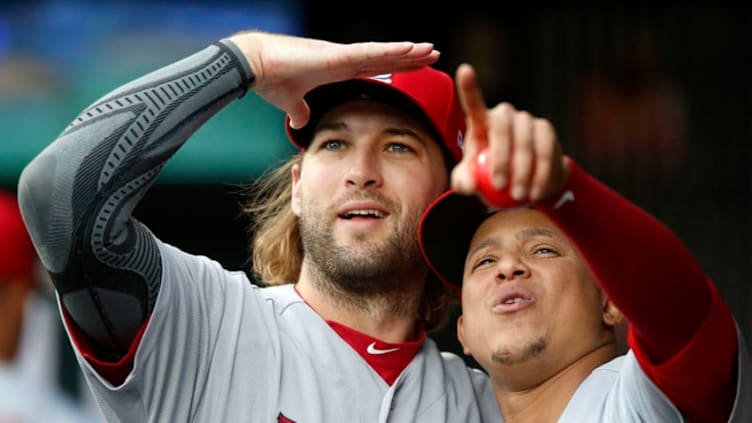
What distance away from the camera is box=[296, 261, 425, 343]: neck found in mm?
2900

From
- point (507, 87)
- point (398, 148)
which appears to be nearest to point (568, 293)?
point (398, 148)

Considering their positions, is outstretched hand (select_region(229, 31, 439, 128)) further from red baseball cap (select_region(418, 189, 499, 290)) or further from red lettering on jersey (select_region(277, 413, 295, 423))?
red lettering on jersey (select_region(277, 413, 295, 423))

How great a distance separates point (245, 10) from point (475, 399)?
3276 millimetres

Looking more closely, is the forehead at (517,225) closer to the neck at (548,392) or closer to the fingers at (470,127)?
the neck at (548,392)

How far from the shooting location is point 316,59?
2.49 meters

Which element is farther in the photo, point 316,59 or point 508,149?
point 316,59

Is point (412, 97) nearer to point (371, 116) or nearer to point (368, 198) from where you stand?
point (371, 116)

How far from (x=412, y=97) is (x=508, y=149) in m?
1.09

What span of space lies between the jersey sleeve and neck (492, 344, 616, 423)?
50 centimetres

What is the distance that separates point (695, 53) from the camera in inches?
232

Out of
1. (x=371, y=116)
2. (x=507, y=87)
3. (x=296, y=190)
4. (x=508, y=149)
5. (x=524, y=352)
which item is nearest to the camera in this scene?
(x=508, y=149)

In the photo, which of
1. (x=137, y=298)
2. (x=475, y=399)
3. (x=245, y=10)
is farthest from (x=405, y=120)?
(x=245, y=10)

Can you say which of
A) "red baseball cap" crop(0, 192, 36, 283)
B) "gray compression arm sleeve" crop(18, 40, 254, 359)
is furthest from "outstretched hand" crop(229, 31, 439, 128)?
"red baseball cap" crop(0, 192, 36, 283)

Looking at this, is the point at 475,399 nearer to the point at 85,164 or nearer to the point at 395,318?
the point at 395,318
